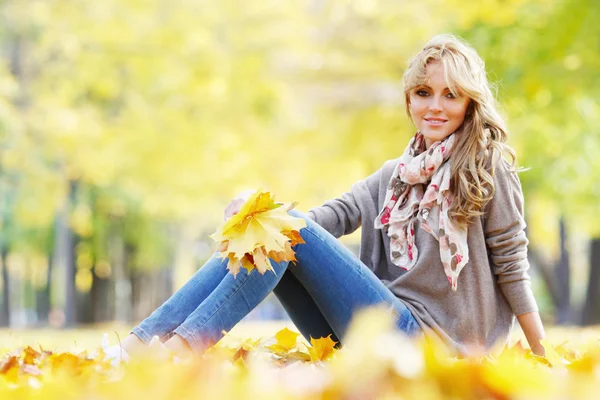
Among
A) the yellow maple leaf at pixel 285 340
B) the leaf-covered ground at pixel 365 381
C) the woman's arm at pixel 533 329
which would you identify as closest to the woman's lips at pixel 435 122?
the woman's arm at pixel 533 329

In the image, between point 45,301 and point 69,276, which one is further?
point 45,301

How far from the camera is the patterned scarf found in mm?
2486

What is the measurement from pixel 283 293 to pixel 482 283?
704 mm

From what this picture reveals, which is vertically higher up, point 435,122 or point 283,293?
point 435,122

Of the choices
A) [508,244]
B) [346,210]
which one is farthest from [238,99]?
[508,244]

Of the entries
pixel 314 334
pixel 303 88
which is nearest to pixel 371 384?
pixel 314 334

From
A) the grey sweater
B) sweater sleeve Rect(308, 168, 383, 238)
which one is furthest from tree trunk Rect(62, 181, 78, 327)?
the grey sweater

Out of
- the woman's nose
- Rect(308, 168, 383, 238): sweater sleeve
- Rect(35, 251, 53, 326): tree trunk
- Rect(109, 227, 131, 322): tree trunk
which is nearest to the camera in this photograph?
the woman's nose

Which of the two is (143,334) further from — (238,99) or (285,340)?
(238,99)

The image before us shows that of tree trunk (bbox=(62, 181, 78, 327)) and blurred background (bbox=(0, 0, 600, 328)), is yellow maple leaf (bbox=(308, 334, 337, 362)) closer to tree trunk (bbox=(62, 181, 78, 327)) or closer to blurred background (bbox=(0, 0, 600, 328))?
blurred background (bbox=(0, 0, 600, 328))

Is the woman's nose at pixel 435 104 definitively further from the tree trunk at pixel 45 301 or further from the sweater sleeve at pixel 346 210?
the tree trunk at pixel 45 301

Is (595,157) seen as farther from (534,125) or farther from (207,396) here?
(207,396)

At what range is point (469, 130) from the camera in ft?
8.71

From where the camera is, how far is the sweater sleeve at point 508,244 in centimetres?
249
